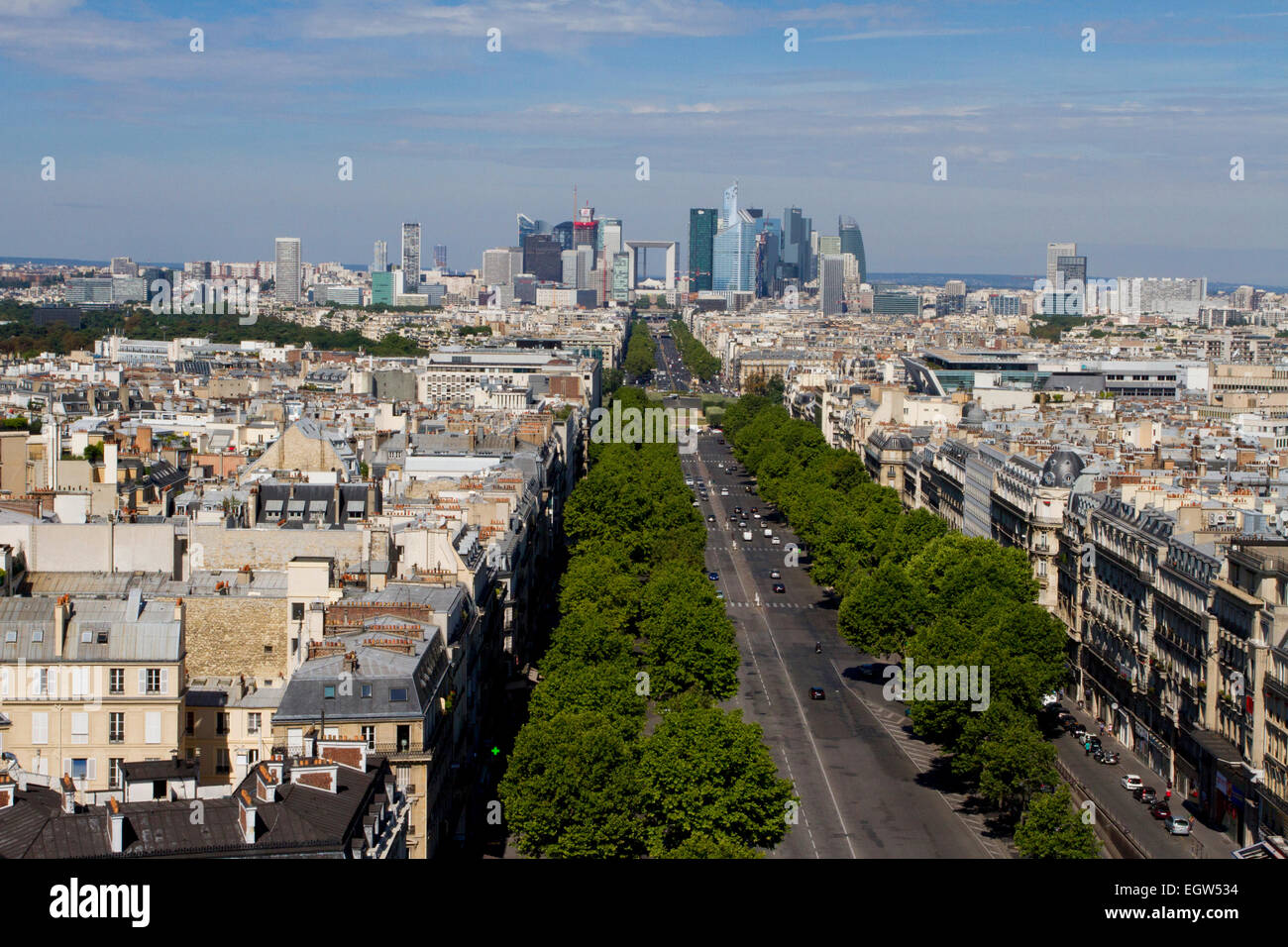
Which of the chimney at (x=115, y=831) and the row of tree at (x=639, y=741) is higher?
the chimney at (x=115, y=831)

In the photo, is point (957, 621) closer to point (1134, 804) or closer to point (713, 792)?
point (1134, 804)

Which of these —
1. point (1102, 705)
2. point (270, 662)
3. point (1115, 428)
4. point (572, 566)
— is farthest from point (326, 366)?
point (270, 662)

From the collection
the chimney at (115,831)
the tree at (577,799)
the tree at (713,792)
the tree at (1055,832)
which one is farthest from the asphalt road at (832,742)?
the chimney at (115,831)

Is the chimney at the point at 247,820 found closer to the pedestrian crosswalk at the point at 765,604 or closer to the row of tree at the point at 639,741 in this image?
the row of tree at the point at 639,741

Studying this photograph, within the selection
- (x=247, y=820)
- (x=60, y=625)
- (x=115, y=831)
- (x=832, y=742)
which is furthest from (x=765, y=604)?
(x=115, y=831)

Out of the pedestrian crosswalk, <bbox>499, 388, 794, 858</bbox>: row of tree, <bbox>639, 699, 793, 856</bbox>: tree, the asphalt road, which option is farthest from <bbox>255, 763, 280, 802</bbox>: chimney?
the pedestrian crosswalk

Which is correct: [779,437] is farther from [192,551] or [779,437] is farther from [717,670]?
[192,551]
